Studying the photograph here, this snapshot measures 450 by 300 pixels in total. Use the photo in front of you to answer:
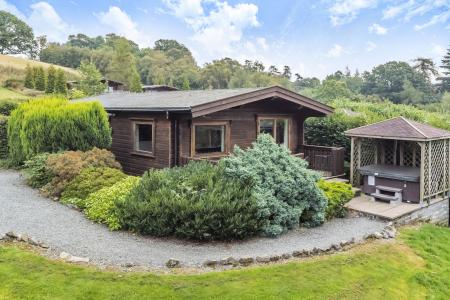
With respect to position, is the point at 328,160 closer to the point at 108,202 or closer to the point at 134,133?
the point at 134,133

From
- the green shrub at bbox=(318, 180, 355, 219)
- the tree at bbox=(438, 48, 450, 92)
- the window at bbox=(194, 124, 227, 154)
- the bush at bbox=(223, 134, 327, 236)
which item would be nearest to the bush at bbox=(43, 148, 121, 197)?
the window at bbox=(194, 124, 227, 154)

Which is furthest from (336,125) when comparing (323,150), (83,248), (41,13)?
(41,13)

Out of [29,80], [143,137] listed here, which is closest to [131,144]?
[143,137]

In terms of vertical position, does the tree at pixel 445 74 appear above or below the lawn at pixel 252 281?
above

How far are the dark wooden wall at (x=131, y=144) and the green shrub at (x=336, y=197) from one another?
477cm

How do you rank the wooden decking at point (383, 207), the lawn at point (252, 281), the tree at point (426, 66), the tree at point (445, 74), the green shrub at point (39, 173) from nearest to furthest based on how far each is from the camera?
the lawn at point (252, 281) < the wooden decking at point (383, 207) < the green shrub at point (39, 173) < the tree at point (445, 74) < the tree at point (426, 66)

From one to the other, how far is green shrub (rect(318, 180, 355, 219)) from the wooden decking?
0.54m

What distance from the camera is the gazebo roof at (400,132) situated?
34.7 feet

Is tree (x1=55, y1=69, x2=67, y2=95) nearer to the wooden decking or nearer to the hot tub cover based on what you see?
the hot tub cover

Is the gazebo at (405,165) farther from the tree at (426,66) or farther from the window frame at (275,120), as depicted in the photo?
the tree at (426,66)

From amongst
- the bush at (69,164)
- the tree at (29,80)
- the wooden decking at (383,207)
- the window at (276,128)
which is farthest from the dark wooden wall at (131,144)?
the tree at (29,80)

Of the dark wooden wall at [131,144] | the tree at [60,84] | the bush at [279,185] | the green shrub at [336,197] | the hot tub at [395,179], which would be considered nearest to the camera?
the bush at [279,185]

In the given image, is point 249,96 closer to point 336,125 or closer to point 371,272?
point 336,125

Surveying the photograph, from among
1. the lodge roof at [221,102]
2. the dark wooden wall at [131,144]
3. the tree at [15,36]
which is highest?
the tree at [15,36]
